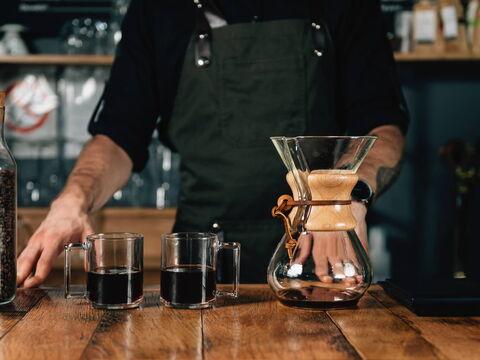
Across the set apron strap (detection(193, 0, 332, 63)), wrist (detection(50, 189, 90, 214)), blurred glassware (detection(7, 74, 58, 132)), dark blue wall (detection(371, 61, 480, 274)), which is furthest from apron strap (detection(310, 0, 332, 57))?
blurred glassware (detection(7, 74, 58, 132))

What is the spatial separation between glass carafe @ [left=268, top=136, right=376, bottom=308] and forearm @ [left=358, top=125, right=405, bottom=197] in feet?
1.53

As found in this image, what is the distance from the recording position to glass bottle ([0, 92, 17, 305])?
116 cm

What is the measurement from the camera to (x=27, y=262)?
133 centimetres

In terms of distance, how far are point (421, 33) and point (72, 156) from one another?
1725 mm

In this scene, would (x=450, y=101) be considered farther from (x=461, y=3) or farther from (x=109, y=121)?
(x=109, y=121)

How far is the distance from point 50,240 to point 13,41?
90.9 inches

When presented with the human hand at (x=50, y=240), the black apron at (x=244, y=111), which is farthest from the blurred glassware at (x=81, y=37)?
the human hand at (x=50, y=240)

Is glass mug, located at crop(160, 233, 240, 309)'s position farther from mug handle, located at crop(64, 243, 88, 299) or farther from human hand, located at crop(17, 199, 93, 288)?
human hand, located at crop(17, 199, 93, 288)

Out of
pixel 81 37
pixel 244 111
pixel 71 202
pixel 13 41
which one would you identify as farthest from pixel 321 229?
pixel 13 41

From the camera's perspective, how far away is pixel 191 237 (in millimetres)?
1132

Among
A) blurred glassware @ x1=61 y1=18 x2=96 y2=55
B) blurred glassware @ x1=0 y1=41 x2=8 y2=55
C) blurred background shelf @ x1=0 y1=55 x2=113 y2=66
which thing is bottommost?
blurred background shelf @ x1=0 y1=55 x2=113 y2=66

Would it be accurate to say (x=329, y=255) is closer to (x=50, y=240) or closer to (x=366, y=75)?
(x=50, y=240)

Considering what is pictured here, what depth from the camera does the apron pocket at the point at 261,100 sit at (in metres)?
1.94

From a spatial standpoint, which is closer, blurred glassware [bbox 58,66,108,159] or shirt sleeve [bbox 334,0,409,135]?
shirt sleeve [bbox 334,0,409,135]
